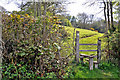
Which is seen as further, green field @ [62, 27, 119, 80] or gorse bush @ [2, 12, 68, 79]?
green field @ [62, 27, 119, 80]

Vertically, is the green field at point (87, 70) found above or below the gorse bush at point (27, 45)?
below

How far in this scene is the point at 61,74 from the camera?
272 centimetres

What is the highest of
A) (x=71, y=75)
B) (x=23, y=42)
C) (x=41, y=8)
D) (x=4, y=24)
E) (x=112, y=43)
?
(x=41, y=8)

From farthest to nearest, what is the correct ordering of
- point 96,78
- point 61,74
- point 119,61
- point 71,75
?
point 119,61 → point 96,78 → point 71,75 → point 61,74

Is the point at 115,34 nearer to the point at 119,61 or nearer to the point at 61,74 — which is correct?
the point at 119,61

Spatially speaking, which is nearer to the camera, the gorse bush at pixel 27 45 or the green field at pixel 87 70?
the gorse bush at pixel 27 45

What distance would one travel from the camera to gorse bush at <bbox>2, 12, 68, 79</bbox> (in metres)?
2.45

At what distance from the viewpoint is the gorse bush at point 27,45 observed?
245 centimetres

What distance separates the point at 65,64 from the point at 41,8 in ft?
5.53

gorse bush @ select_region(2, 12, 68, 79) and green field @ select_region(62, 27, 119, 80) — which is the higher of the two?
gorse bush @ select_region(2, 12, 68, 79)

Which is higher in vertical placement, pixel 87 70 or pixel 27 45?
pixel 27 45

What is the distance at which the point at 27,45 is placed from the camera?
8.40ft

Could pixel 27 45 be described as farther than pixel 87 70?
No

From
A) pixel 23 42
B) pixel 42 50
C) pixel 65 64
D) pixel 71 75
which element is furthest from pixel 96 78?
pixel 23 42
